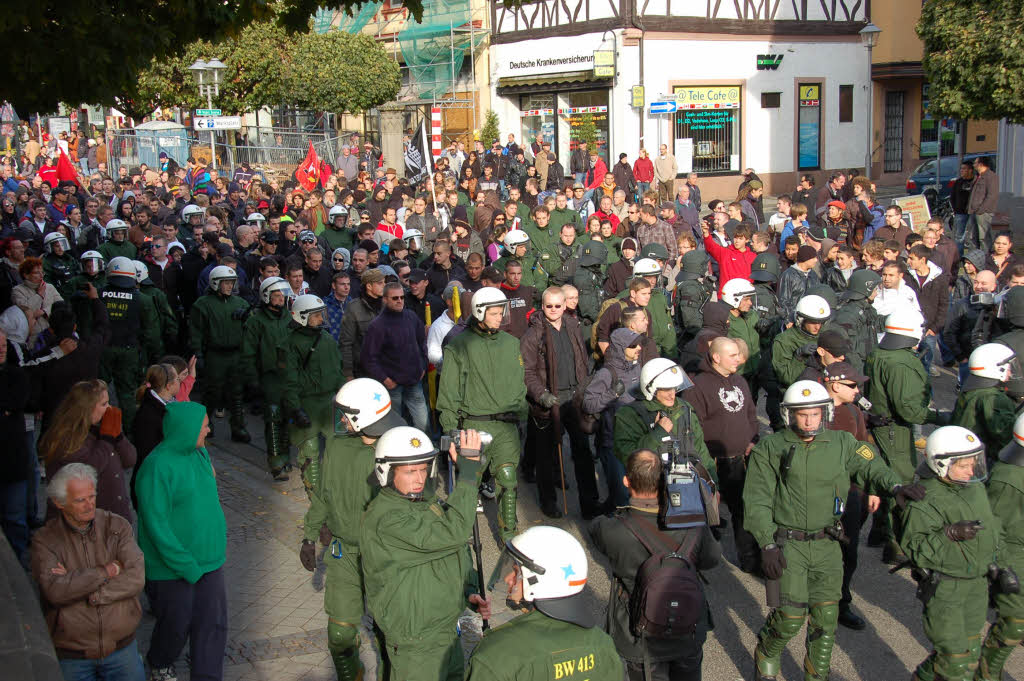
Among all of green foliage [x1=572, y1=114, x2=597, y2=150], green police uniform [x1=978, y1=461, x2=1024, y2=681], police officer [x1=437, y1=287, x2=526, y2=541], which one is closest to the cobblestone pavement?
green police uniform [x1=978, y1=461, x2=1024, y2=681]

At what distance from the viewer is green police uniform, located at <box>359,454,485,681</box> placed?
14.9 ft

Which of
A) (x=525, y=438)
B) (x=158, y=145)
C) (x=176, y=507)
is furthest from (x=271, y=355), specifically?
(x=158, y=145)

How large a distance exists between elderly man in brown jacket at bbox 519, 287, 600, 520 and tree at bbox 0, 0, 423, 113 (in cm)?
323

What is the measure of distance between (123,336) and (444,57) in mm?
27097

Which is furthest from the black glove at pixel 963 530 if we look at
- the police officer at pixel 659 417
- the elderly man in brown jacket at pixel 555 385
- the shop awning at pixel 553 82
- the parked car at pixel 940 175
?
the shop awning at pixel 553 82

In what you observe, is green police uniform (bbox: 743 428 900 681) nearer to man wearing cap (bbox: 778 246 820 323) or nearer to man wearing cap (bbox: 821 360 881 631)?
man wearing cap (bbox: 821 360 881 631)

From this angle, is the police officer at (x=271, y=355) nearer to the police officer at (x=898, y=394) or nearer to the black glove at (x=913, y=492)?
the police officer at (x=898, y=394)

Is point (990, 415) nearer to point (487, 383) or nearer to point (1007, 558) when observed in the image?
point (1007, 558)

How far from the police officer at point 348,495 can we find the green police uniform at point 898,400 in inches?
146

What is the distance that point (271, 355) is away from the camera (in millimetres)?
9391

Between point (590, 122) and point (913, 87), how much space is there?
12.6m

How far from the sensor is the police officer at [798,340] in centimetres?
789

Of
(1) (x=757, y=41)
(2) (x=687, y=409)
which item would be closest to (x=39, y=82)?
(2) (x=687, y=409)

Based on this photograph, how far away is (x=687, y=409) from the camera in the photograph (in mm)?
6520
